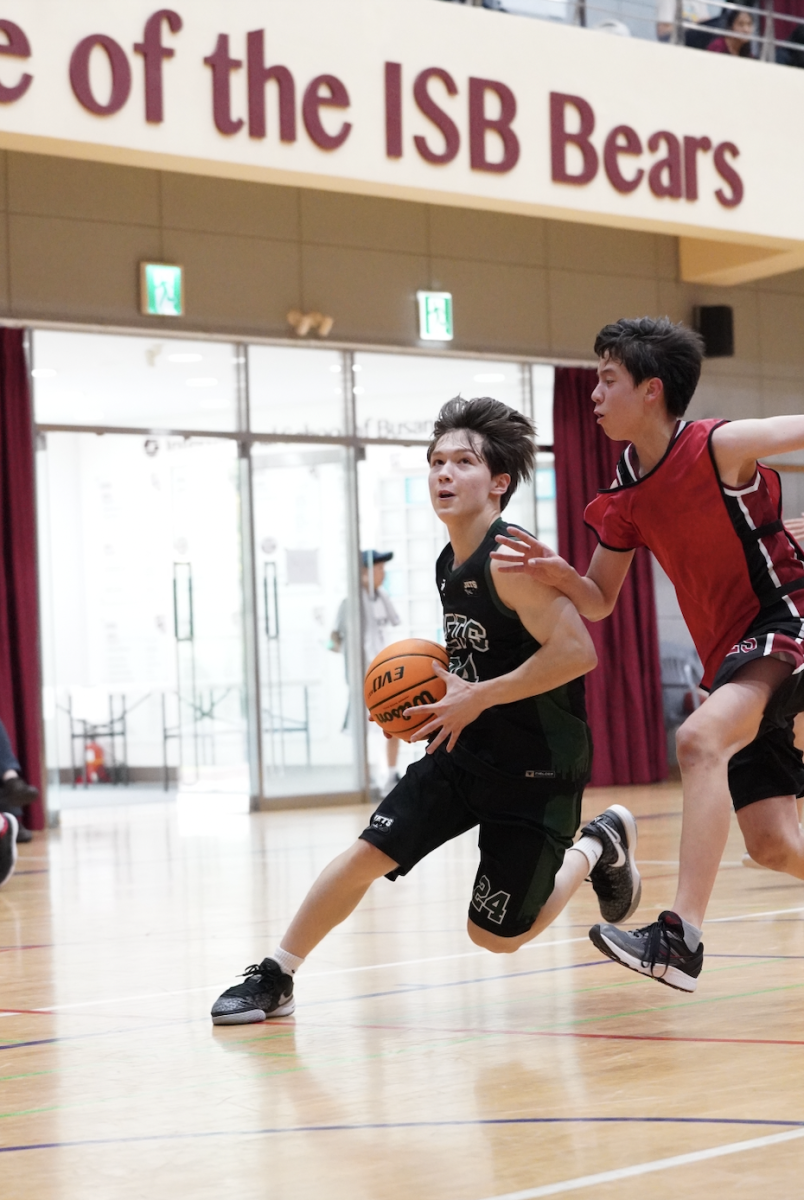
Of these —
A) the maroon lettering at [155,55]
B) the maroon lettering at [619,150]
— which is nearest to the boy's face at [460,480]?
the maroon lettering at [155,55]

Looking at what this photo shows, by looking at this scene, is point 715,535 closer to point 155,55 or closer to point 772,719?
point 772,719

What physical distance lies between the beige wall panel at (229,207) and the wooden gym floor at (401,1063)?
521 cm

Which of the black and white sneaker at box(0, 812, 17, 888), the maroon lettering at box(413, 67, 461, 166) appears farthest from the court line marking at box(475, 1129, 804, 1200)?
the maroon lettering at box(413, 67, 461, 166)

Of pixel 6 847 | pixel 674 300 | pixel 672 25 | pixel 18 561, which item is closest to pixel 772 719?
pixel 6 847

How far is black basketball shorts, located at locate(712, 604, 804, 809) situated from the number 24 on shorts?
19.4 inches

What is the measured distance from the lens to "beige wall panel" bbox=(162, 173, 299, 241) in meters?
9.28

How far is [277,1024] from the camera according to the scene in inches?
125

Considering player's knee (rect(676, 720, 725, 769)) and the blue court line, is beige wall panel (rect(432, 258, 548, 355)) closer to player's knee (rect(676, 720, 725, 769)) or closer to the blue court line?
player's knee (rect(676, 720, 725, 769))

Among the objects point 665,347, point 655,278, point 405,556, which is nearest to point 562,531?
point 405,556

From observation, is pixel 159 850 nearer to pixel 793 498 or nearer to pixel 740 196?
pixel 740 196

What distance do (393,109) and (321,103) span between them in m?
0.42

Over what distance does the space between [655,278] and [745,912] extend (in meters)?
7.50

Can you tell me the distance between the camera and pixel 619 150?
9164 mm

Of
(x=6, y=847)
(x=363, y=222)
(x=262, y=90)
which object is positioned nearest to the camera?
(x=6, y=847)
